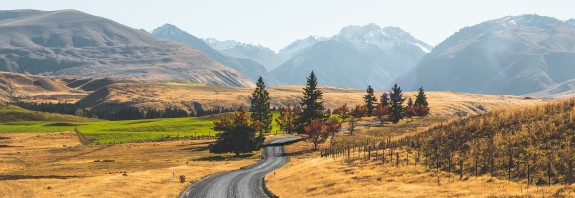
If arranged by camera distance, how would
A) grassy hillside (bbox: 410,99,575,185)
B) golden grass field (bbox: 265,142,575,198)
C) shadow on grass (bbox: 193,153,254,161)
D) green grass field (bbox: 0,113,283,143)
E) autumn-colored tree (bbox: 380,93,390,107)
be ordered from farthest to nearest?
autumn-colored tree (bbox: 380,93,390,107), green grass field (bbox: 0,113,283,143), shadow on grass (bbox: 193,153,254,161), grassy hillside (bbox: 410,99,575,185), golden grass field (bbox: 265,142,575,198)

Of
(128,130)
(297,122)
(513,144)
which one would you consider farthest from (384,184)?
(128,130)

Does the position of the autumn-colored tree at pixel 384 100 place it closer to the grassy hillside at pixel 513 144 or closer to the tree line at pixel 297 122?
the tree line at pixel 297 122

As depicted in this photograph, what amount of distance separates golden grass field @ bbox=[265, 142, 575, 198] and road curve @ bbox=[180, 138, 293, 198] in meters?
2.08

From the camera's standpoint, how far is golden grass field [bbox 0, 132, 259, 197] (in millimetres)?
56000

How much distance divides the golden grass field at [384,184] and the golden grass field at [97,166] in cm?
1452

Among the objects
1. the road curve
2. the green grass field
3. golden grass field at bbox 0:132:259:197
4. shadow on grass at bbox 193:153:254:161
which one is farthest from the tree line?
the green grass field

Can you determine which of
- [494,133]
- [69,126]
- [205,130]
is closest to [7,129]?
[69,126]

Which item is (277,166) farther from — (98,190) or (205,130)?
(205,130)

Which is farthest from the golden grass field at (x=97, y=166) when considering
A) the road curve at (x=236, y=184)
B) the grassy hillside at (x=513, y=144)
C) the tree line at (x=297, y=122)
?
the grassy hillside at (x=513, y=144)

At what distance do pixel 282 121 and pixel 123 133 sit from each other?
49.8 m

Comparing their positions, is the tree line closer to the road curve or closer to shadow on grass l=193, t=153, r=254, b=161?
shadow on grass l=193, t=153, r=254, b=161

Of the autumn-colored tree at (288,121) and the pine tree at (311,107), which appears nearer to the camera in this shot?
the pine tree at (311,107)

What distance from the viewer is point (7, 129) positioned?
153 metres

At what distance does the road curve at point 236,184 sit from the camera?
179 feet
